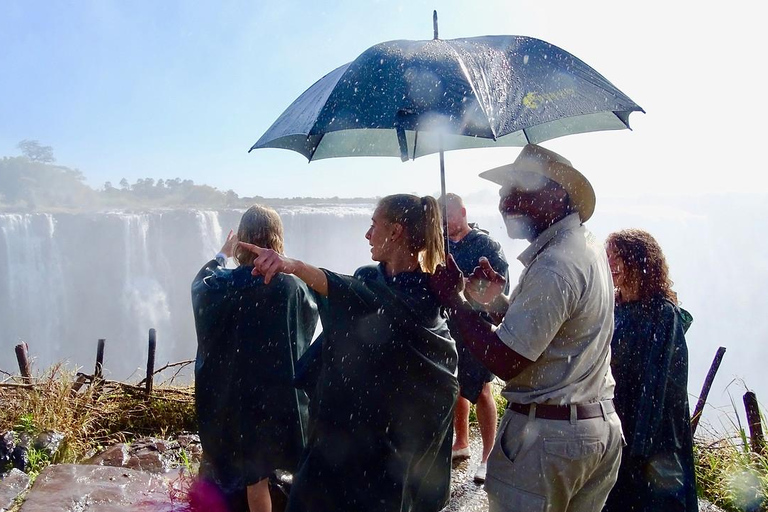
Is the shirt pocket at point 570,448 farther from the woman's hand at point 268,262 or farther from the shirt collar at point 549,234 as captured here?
the woman's hand at point 268,262

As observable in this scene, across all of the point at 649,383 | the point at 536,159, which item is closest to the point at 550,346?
the point at 536,159

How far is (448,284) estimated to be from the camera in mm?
1783

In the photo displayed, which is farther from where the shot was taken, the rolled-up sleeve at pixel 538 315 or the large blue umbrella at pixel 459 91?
the large blue umbrella at pixel 459 91

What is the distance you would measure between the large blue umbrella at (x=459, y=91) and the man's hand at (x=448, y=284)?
0.43 m

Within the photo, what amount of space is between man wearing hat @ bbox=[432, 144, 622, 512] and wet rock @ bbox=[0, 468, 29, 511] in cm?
272

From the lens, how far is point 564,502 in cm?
176

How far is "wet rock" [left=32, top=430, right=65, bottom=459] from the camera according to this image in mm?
3998

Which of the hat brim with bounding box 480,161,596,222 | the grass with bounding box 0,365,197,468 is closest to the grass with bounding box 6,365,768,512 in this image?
the grass with bounding box 0,365,197,468

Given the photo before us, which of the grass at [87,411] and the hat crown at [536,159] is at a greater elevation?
the hat crown at [536,159]

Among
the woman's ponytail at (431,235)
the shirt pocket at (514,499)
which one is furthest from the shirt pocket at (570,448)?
the woman's ponytail at (431,235)

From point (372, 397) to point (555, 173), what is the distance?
104 centimetres

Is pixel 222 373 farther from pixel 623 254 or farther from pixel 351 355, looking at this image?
pixel 623 254

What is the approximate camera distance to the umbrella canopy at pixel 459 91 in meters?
1.81

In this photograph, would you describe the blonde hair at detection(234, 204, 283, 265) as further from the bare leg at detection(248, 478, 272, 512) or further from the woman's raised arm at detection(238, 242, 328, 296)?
the bare leg at detection(248, 478, 272, 512)
